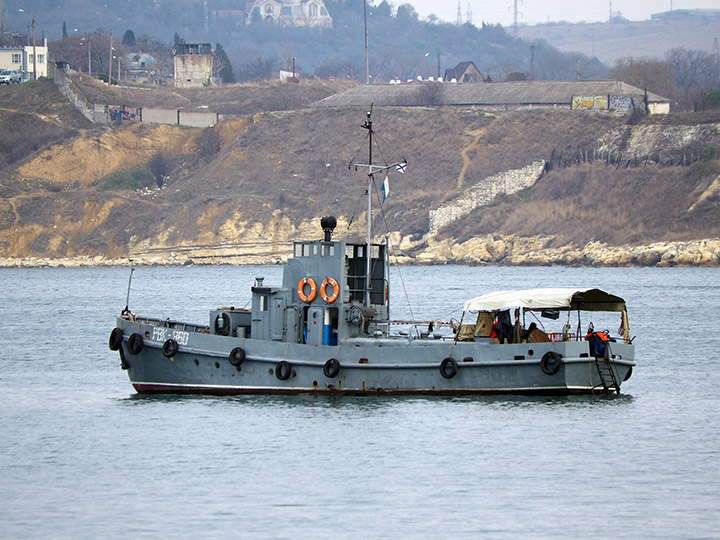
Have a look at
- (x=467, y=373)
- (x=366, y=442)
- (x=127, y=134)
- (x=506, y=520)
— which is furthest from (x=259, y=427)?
(x=127, y=134)

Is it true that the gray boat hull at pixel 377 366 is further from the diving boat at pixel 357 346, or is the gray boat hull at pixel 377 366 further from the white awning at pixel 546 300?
the white awning at pixel 546 300

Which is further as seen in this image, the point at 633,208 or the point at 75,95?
the point at 75,95

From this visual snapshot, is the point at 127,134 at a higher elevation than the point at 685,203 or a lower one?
higher

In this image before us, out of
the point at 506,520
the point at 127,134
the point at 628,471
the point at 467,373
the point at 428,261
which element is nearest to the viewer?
the point at 506,520

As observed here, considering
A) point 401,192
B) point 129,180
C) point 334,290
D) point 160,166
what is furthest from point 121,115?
point 334,290

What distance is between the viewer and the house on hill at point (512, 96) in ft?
407

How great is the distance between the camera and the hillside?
10712 centimetres

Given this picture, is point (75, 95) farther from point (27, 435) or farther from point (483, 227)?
point (27, 435)

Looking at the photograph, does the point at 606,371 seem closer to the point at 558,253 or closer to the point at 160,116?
the point at 558,253

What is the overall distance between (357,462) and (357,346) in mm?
5770

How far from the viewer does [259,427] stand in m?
28.4

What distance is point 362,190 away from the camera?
120688 mm

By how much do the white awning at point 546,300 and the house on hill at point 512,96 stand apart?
96.0 metres

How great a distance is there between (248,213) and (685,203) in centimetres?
4317
